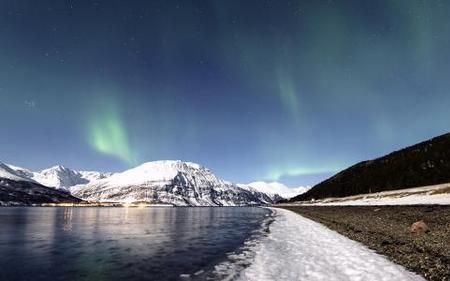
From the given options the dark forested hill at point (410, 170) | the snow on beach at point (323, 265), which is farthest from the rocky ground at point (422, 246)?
the dark forested hill at point (410, 170)

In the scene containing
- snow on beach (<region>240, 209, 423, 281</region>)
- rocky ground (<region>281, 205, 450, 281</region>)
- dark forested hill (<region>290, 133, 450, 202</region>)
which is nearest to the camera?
snow on beach (<region>240, 209, 423, 281</region>)

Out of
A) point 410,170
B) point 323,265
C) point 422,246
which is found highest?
point 410,170

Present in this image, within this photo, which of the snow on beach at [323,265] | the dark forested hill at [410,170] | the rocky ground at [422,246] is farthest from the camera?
the dark forested hill at [410,170]

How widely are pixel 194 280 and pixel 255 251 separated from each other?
34.6ft

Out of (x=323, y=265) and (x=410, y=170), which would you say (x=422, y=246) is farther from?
(x=410, y=170)

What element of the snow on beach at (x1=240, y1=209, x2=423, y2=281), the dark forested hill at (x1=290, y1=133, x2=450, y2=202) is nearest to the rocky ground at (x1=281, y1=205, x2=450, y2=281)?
the snow on beach at (x1=240, y1=209, x2=423, y2=281)

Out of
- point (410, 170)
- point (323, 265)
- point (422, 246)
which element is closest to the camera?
point (323, 265)

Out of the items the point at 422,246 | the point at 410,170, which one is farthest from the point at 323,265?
the point at 410,170

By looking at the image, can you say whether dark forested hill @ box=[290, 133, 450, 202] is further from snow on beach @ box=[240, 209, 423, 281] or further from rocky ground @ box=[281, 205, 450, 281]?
snow on beach @ box=[240, 209, 423, 281]

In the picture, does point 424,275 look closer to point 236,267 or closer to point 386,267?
point 386,267

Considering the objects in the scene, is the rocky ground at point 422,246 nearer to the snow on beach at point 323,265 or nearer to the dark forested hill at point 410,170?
the snow on beach at point 323,265

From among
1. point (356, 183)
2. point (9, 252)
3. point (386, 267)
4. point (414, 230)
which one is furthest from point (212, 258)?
point (356, 183)

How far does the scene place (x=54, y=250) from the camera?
95.4 ft

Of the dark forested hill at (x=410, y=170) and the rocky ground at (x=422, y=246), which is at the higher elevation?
the dark forested hill at (x=410, y=170)
